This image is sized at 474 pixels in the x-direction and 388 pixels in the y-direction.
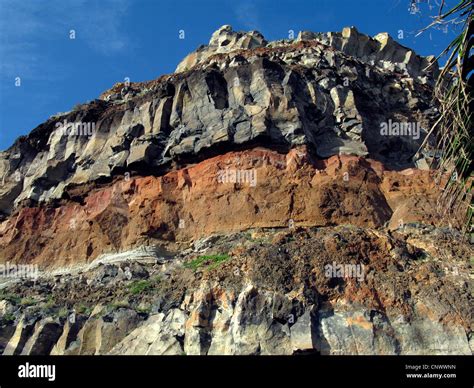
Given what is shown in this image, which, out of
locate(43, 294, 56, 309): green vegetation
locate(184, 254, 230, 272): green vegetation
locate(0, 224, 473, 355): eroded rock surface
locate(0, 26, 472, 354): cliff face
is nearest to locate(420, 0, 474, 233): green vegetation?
locate(0, 26, 472, 354): cliff face

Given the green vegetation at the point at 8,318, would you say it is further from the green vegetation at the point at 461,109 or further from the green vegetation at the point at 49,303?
the green vegetation at the point at 461,109

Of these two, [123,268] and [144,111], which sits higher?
Answer: [144,111]

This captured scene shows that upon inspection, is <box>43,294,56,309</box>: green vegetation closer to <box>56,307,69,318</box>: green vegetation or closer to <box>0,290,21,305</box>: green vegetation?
<box>56,307,69,318</box>: green vegetation

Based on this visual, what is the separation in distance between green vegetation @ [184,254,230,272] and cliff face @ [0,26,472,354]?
0.56 feet

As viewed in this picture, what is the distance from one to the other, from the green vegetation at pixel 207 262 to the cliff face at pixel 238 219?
17 cm

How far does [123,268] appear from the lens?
30.2 m

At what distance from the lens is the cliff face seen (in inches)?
933

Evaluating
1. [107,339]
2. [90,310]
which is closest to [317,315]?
[107,339]

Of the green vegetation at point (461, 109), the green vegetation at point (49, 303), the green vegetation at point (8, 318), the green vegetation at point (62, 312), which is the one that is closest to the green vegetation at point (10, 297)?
the green vegetation at point (8, 318)

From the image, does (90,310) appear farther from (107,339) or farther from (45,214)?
(45,214)

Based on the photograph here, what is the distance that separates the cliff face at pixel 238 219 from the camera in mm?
23703

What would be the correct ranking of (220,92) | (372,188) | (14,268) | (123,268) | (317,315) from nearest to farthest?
1. (317,315)
2. (123,268)
3. (372,188)
4. (14,268)
5. (220,92)

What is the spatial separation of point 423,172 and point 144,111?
1702 cm

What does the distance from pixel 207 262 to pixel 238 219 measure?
4847 mm
